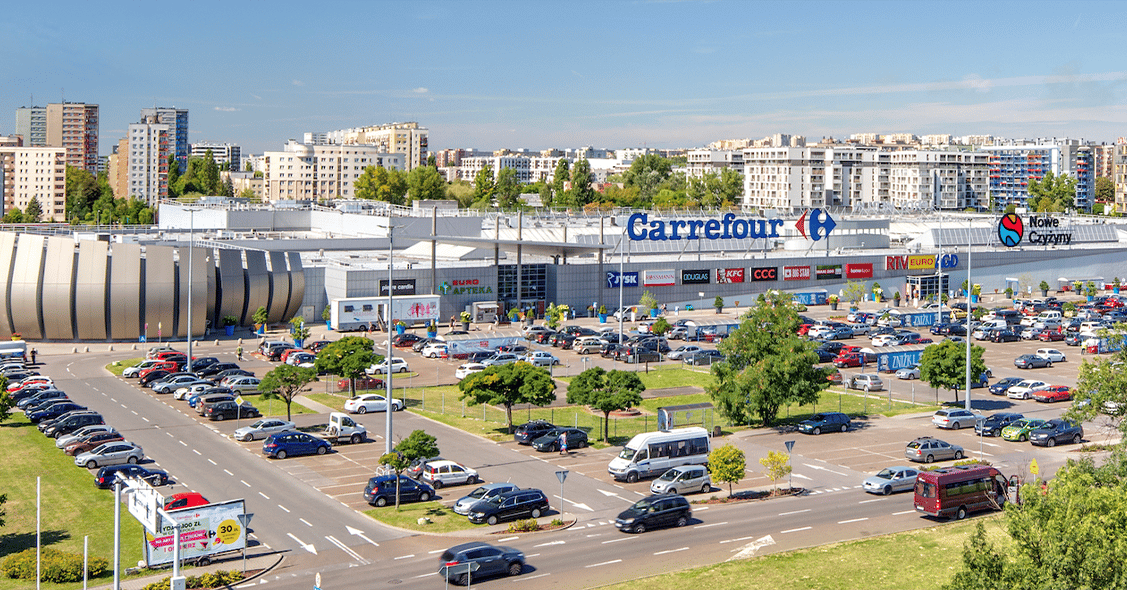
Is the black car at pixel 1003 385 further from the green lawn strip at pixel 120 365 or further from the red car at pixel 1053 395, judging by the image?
the green lawn strip at pixel 120 365

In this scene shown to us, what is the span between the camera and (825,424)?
180ft

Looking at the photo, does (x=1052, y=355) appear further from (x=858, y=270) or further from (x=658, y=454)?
(x=658, y=454)

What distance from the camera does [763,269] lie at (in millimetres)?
111438

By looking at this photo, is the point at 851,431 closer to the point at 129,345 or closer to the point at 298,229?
the point at 129,345

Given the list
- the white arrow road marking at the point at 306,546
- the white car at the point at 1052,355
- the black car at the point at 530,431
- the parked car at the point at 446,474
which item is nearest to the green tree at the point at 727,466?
the parked car at the point at 446,474

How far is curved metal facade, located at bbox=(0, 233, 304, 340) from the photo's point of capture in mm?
80938

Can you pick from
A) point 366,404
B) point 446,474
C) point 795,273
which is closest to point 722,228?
point 795,273

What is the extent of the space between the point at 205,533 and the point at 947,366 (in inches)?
1635

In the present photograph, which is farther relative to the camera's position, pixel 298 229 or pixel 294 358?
pixel 298 229

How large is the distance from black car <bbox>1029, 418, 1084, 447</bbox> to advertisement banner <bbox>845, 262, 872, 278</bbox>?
210ft

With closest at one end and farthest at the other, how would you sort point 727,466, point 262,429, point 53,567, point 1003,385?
point 53,567, point 727,466, point 262,429, point 1003,385

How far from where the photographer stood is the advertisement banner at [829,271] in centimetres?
11456

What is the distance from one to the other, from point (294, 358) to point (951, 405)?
40.6 m

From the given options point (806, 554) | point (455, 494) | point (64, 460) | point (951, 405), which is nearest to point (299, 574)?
point (455, 494)
